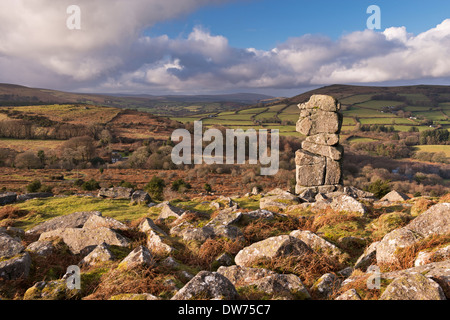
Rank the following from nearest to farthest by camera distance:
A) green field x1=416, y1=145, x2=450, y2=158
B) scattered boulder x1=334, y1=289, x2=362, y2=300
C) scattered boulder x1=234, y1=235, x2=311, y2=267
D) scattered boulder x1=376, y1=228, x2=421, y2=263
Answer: scattered boulder x1=334, y1=289, x2=362, y2=300 < scattered boulder x1=376, y1=228, x2=421, y2=263 < scattered boulder x1=234, y1=235, x2=311, y2=267 < green field x1=416, y1=145, x2=450, y2=158

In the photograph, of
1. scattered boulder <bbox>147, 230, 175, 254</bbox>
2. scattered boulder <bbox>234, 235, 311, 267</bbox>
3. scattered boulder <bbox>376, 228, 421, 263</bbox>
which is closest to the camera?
scattered boulder <bbox>376, 228, 421, 263</bbox>

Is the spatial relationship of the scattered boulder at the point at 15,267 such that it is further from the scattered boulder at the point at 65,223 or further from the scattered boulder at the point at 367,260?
the scattered boulder at the point at 367,260

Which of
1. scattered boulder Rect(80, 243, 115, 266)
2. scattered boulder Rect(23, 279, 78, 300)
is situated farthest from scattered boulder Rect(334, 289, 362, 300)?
scattered boulder Rect(80, 243, 115, 266)

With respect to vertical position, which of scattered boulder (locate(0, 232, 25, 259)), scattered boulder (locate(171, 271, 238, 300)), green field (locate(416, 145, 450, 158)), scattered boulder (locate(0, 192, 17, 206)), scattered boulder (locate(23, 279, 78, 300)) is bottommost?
green field (locate(416, 145, 450, 158))

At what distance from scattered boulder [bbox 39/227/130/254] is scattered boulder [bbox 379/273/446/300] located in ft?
20.7

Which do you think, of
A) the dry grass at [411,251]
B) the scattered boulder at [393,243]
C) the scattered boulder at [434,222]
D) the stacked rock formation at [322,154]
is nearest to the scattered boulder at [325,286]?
the dry grass at [411,251]

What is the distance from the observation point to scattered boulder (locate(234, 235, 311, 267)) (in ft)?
19.2

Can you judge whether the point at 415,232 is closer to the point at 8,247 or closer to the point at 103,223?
the point at 103,223

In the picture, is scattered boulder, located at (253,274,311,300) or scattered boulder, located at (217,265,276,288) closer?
scattered boulder, located at (253,274,311,300)

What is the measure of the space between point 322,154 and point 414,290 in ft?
55.5

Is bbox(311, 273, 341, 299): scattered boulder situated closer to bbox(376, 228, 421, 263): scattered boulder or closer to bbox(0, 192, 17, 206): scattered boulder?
bbox(376, 228, 421, 263): scattered boulder
